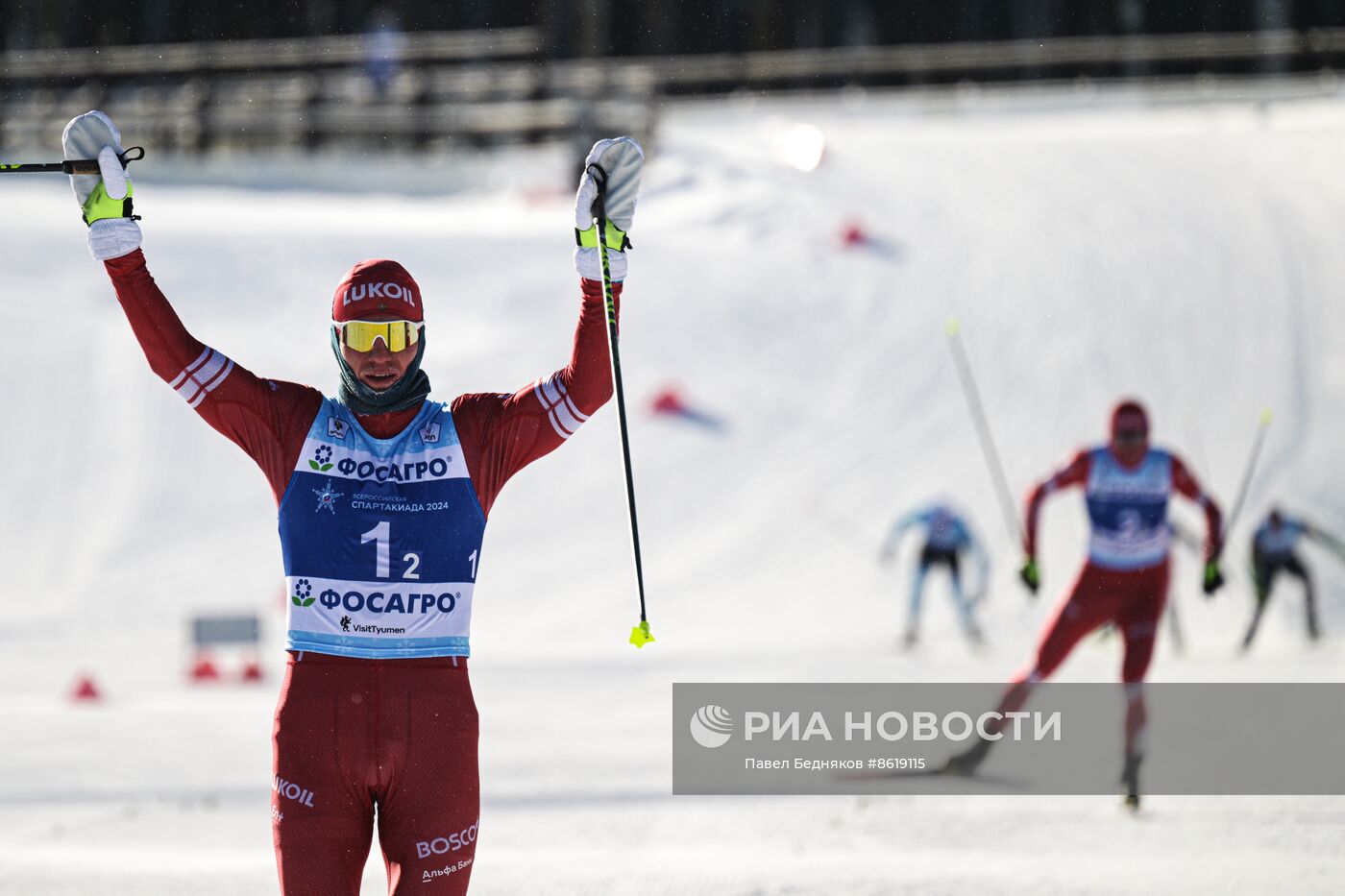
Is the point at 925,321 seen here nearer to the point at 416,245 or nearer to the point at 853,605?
the point at 853,605

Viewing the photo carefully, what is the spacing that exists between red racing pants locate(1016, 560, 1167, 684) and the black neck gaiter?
14.3ft

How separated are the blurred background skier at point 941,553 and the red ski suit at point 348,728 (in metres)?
10.3

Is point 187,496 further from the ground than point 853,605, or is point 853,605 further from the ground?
point 187,496

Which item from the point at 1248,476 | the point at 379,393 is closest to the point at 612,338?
the point at 379,393

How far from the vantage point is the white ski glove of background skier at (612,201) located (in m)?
3.73

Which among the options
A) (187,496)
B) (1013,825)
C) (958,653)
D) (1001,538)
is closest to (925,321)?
(1001,538)

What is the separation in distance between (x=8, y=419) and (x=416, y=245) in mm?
6146

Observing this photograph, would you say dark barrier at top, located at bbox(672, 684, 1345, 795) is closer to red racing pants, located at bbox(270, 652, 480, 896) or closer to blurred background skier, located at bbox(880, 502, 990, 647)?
red racing pants, located at bbox(270, 652, 480, 896)

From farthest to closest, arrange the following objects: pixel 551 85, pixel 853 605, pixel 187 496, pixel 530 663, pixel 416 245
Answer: pixel 551 85 → pixel 416 245 → pixel 187 496 → pixel 853 605 → pixel 530 663

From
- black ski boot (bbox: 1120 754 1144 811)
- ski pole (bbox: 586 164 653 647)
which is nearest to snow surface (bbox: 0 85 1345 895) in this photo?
black ski boot (bbox: 1120 754 1144 811)

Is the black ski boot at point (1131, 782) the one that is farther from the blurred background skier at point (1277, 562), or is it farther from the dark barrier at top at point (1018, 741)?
the blurred background skier at point (1277, 562)

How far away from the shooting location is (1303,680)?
943 cm

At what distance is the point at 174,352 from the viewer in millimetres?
3455

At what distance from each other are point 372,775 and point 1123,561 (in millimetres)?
4756
